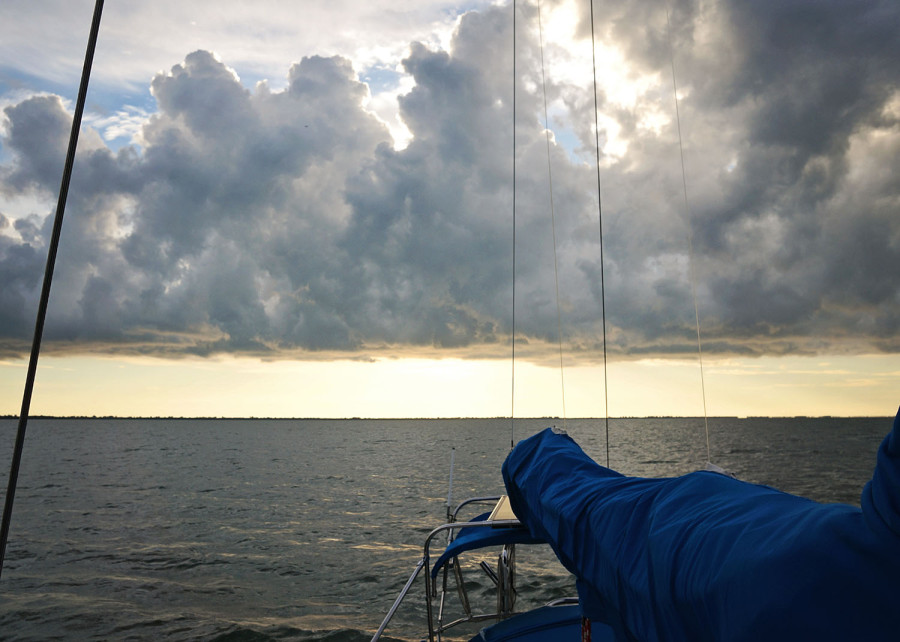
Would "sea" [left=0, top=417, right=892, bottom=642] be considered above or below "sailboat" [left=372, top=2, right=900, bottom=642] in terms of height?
below

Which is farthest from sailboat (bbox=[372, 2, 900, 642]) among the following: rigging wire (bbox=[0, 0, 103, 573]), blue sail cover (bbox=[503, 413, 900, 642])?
rigging wire (bbox=[0, 0, 103, 573])

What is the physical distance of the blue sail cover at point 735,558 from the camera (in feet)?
4.23

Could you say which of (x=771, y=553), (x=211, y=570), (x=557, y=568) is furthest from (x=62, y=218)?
(x=211, y=570)

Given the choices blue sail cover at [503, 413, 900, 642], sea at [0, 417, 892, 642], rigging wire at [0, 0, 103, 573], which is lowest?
sea at [0, 417, 892, 642]

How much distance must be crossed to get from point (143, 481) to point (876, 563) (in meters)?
42.4

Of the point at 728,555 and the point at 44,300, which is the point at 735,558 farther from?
the point at 44,300

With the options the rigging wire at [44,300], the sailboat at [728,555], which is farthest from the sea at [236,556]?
the rigging wire at [44,300]

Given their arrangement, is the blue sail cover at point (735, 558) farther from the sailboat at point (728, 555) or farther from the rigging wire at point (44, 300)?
the rigging wire at point (44, 300)

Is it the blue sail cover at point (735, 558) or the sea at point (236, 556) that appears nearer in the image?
the blue sail cover at point (735, 558)

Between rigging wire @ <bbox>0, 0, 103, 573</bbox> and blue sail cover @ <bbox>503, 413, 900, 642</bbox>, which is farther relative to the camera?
rigging wire @ <bbox>0, 0, 103, 573</bbox>

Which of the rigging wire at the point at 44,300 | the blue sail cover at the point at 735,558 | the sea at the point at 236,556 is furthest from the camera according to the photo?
the sea at the point at 236,556

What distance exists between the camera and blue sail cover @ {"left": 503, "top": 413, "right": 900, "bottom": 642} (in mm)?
1289

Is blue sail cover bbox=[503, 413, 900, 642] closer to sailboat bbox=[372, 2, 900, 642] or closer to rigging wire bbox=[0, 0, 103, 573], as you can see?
sailboat bbox=[372, 2, 900, 642]

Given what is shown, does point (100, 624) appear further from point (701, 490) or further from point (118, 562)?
point (701, 490)
